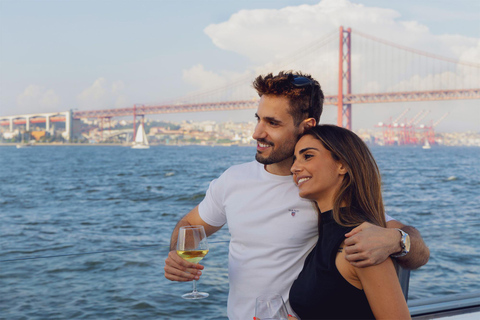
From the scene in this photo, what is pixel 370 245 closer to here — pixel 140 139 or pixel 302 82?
pixel 302 82

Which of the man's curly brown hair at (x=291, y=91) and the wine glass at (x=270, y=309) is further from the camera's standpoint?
the man's curly brown hair at (x=291, y=91)

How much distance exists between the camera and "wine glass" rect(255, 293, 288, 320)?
2.39 feet

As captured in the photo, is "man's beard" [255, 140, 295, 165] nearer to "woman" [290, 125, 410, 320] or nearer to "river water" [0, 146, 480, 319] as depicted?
"woman" [290, 125, 410, 320]

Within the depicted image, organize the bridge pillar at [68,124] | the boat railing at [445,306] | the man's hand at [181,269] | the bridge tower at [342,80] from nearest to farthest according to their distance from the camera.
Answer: the man's hand at [181,269] → the boat railing at [445,306] → the bridge tower at [342,80] → the bridge pillar at [68,124]

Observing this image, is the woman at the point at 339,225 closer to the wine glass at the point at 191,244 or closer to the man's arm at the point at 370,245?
the man's arm at the point at 370,245

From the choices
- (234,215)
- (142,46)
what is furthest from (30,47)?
(234,215)

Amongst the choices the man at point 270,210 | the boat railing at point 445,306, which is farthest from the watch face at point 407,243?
the boat railing at point 445,306

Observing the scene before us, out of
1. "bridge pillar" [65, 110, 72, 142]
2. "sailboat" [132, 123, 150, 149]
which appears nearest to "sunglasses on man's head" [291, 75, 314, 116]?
"sailboat" [132, 123, 150, 149]

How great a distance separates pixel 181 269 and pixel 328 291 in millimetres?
323

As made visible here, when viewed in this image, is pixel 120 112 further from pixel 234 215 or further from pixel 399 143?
pixel 234 215

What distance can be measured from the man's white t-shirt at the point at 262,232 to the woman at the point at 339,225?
0.29 feet

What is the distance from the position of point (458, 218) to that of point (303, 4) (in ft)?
100

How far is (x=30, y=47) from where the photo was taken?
43.7m

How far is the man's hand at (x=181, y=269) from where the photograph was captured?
3.43 feet
